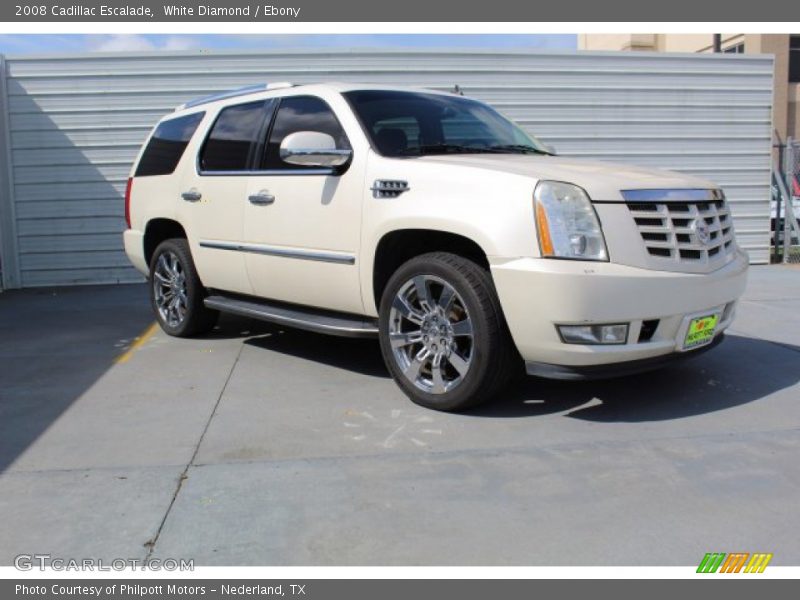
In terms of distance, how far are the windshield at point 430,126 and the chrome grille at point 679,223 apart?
133cm

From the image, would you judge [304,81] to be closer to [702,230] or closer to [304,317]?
[304,317]

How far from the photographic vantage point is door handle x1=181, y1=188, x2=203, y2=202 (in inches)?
248

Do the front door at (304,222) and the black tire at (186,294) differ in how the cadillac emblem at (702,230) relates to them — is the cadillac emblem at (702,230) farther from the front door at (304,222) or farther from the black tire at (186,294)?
the black tire at (186,294)

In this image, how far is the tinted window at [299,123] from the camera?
5.25m

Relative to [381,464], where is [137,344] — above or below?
below

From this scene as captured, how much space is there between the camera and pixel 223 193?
601 centimetres

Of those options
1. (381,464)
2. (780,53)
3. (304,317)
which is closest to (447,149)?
(304,317)

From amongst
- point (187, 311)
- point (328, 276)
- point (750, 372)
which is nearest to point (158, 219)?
point (187, 311)

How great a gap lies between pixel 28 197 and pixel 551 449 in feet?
32.6

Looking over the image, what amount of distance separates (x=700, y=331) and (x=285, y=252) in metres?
2.72

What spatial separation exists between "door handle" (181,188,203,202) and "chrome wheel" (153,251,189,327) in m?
0.59

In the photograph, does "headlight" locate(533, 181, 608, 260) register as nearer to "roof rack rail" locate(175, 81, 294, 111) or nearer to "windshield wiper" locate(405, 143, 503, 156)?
"windshield wiper" locate(405, 143, 503, 156)

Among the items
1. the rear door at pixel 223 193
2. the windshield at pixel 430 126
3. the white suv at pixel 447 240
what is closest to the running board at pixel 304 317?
the white suv at pixel 447 240

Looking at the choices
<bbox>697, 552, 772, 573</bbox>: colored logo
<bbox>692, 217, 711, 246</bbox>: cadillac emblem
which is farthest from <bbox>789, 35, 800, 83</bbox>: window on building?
<bbox>697, 552, 772, 573</bbox>: colored logo
